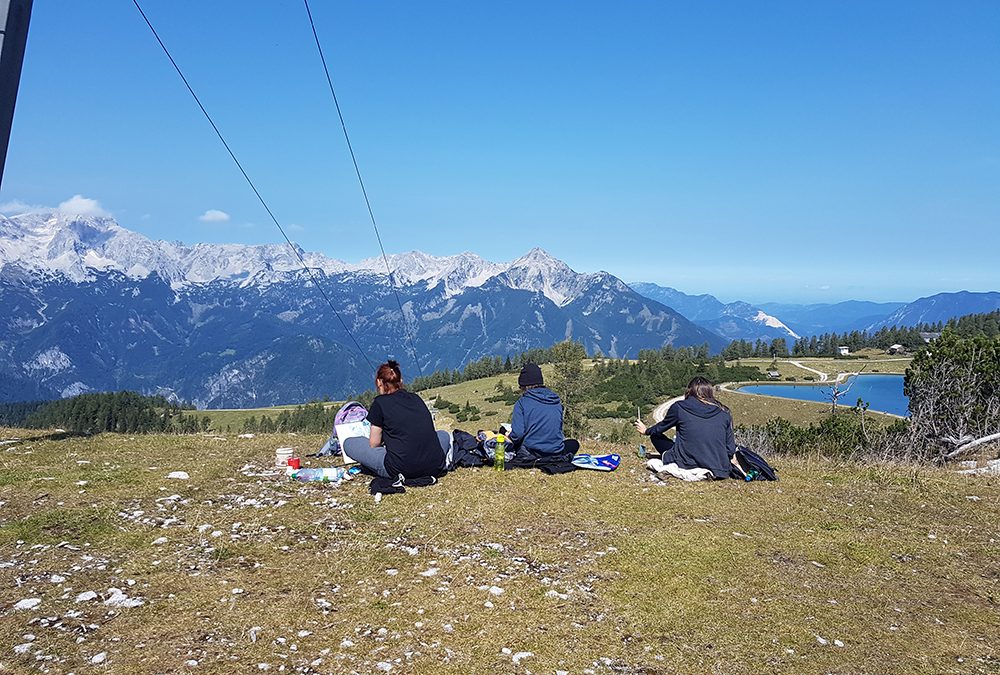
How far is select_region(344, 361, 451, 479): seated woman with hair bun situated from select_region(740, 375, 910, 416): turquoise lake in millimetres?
118538

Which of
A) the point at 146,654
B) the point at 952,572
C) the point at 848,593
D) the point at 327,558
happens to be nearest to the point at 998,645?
the point at 848,593

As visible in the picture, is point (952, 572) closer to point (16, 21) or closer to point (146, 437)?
point (16, 21)

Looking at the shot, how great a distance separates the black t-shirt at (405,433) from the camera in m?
11.4

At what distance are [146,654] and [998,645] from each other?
8.38 m

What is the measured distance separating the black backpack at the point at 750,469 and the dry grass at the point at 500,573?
1.48ft

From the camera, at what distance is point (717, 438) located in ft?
41.1

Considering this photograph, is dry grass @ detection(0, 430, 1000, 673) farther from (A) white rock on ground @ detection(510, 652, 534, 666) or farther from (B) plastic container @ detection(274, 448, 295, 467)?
(B) plastic container @ detection(274, 448, 295, 467)

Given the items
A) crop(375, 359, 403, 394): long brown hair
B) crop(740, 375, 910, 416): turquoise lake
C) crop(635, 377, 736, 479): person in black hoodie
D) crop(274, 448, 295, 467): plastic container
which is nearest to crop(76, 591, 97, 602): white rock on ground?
crop(375, 359, 403, 394): long brown hair

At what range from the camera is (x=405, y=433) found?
11484 mm

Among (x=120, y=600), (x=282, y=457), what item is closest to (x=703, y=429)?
(x=282, y=457)

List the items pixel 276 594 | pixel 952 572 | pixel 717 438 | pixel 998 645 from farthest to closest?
pixel 717 438, pixel 952 572, pixel 276 594, pixel 998 645

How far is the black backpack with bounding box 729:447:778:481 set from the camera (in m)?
12.7

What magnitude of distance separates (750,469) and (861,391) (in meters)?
142

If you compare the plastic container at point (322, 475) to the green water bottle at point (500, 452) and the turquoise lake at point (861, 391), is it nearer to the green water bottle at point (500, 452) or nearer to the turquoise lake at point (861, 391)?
the green water bottle at point (500, 452)
